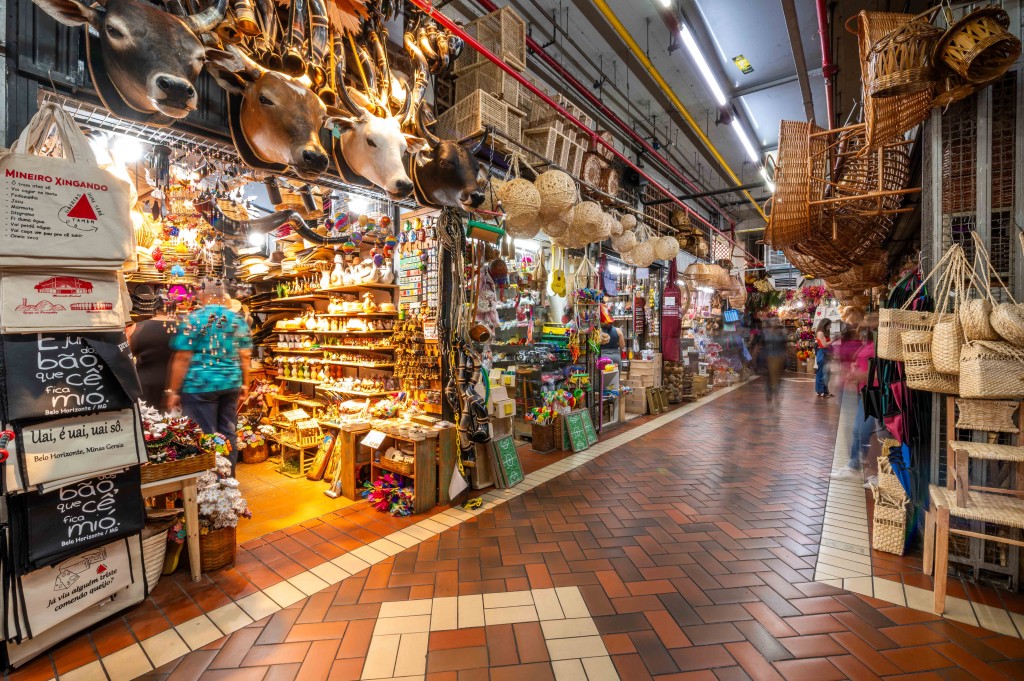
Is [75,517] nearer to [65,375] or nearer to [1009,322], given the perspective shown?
[65,375]

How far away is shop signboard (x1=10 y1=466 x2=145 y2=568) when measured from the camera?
1.96m

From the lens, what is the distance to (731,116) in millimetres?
7047

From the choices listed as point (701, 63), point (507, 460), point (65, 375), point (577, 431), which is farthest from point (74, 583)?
point (701, 63)

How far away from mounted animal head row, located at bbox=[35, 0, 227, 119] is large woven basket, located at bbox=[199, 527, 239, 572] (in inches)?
93.0

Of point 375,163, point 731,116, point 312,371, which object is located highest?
point 731,116

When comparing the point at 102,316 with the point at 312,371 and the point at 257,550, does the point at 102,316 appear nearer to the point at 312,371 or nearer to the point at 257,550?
the point at 257,550

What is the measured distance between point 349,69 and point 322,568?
3.53 metres

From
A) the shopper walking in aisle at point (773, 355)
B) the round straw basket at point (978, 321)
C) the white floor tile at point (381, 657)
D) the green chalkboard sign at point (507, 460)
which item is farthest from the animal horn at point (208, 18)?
the shopper walking in aisle at point (773, 355)

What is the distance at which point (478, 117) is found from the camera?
4293 mm

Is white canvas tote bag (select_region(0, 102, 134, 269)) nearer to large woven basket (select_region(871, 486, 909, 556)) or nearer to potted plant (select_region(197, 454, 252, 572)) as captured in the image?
potted plant (select_region(197, 454, 252, 572))

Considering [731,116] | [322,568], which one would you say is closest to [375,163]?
[322,568]

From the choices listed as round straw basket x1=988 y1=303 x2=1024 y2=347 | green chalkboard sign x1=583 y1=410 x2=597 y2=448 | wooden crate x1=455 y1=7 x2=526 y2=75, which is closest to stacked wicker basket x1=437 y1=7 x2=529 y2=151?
wooden crate x1=455 y1=7 x2=526 y2=75

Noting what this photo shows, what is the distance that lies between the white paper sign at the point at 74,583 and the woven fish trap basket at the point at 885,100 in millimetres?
4591

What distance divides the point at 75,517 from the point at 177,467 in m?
0.54
